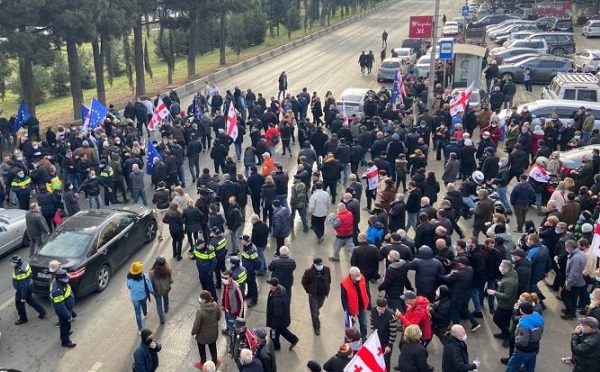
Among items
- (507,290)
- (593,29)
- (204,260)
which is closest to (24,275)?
(204,260)

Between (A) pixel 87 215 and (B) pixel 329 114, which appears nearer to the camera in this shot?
(A) pixel 87 215

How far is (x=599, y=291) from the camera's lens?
349 inches

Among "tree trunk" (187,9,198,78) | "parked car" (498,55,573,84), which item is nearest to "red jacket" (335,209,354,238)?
"parked car" (498,55,573,84)

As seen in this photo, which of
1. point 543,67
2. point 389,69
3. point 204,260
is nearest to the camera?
point 204,260

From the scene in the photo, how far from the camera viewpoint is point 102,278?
12336 mm

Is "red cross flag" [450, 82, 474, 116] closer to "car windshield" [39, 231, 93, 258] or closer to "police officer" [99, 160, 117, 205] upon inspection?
"police officer" [99, 160, 117, 205]

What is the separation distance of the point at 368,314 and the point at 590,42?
4186 centimetres

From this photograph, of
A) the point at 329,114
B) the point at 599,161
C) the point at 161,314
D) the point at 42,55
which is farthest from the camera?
the point at 42,55

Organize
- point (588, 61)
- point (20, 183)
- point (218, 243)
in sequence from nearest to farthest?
point (218, 243) → point (20, 183) → point (588, 61)

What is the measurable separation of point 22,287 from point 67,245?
55.9 inches

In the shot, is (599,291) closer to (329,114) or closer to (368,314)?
(368,314)

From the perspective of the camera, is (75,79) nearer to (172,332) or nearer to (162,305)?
(162,305)

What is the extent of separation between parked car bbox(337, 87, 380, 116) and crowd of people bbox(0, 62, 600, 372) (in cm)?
99

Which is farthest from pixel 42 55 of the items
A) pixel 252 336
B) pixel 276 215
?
pixel 252 336
